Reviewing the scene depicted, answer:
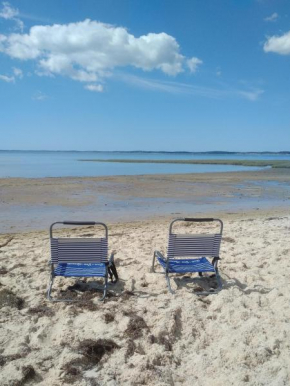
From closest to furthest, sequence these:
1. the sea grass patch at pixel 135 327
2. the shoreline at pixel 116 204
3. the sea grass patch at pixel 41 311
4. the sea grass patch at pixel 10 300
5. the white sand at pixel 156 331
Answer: the white sand at pixel 156 331
the sea grass patch at pixel 135 327
the sea grass patch at pixel 41 311
the sea grass patch at pixel 10 300
the shoreline at pixel 116 204

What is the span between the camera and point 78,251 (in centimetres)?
501

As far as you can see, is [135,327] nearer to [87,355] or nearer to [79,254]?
[87,355]

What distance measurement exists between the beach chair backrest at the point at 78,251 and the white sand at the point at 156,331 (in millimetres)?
620

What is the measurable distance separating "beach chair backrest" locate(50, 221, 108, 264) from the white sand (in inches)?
24.4

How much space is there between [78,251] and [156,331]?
1.72 m

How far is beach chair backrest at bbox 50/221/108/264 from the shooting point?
498 cm

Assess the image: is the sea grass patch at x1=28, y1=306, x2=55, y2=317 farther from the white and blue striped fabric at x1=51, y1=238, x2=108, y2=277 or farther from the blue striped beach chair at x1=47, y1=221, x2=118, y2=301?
the white and blue striped fabric at x1=51, y1=238, x2=108, y2=277

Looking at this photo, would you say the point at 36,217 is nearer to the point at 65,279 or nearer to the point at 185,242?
the point at 65,279

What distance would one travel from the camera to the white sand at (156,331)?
3.28 meters

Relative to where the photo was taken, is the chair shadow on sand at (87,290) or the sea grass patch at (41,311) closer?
the sea grass patch at (41,311)

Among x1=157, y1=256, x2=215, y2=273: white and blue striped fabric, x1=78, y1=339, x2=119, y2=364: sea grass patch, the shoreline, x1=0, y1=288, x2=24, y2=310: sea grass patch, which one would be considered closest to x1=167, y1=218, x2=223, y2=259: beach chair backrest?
x1=157, y1=256, x2=215, y2=273: white and blue striped fabric

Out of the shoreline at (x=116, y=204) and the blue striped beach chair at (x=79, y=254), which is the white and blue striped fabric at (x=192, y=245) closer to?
the blue striped beach chair at (x=79, y=254)

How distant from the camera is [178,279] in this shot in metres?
5.77

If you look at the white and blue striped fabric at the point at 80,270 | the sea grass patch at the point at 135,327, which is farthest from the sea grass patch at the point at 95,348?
the white and blue striped fabric at the point at 80,270
